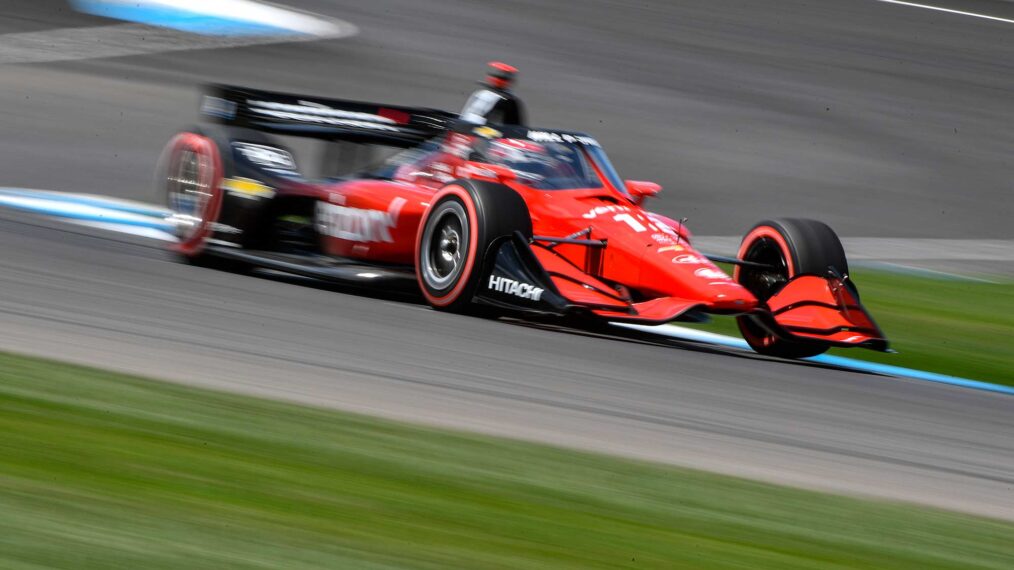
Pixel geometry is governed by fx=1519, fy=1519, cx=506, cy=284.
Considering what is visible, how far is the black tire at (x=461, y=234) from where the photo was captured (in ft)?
25.0

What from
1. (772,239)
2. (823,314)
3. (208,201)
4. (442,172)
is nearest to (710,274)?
(823,314)

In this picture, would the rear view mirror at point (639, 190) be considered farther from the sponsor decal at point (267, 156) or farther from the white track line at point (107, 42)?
the white track line at point (107, 42)

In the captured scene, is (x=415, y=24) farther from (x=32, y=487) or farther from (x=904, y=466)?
(x=32, y=487)

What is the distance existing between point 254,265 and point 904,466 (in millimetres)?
4377

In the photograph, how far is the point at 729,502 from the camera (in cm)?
474

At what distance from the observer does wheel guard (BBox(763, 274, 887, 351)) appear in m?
7.77

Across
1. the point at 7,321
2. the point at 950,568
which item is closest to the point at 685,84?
the point at 7,321

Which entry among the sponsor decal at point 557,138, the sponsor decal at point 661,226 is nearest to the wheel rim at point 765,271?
the sponsor decal at point 661,226

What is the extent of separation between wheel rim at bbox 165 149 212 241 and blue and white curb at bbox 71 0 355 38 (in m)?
8.53

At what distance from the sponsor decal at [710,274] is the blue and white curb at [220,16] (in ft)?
36.9

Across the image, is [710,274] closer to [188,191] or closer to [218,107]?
[188,191]

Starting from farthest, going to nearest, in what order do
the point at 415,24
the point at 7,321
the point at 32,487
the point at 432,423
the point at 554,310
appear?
the point at 415,24, the point at 554,310, the point at 7,321, the point at 432,423, the point at 32,487

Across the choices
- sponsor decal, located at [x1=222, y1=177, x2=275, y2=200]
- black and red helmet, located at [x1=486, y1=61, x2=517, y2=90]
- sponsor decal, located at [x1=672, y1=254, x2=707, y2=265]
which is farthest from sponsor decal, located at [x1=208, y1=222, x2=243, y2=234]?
sponsor decal, located at [x1=672, y1=254, x2=707, y2=265]

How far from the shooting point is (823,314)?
313 inches
